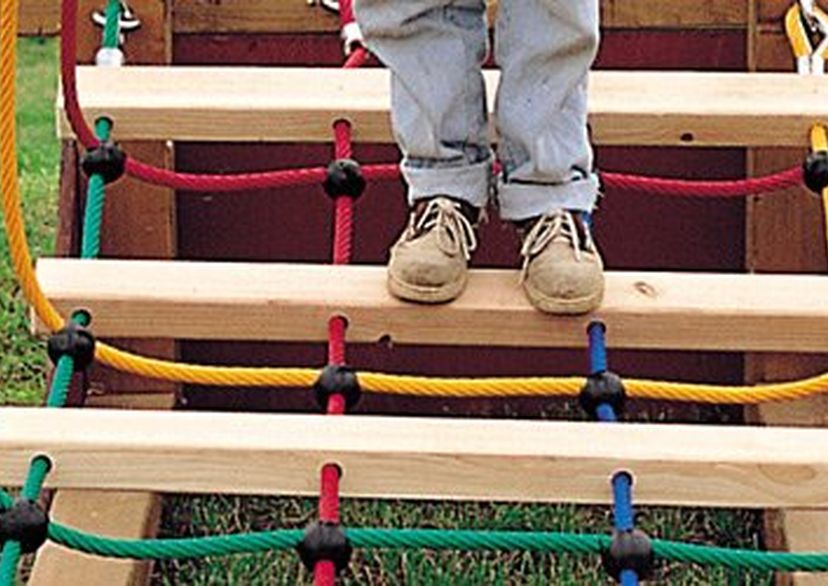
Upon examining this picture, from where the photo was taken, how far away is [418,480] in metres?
1.92

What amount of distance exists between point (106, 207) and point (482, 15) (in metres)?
0.74

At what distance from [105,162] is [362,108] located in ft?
1.13

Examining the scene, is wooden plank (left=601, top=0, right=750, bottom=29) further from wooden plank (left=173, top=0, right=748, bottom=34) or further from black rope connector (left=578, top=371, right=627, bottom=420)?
black rope connector (left=578, top=371, right=627, bottom=420)

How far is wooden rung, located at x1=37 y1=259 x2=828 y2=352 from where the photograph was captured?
2.21 meters

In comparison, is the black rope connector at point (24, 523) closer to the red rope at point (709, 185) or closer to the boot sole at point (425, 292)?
the boot sole at point (425, 292)

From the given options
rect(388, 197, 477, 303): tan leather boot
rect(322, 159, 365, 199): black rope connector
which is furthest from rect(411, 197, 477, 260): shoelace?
rect(322, 159, 365, 199): black rope connector

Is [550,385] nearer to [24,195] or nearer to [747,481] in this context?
[747,481]

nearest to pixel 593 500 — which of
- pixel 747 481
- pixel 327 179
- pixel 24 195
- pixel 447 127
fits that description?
pixel 747 481

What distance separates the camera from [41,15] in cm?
273

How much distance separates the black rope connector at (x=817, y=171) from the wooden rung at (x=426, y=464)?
0.57m

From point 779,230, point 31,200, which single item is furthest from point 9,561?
point 31,200

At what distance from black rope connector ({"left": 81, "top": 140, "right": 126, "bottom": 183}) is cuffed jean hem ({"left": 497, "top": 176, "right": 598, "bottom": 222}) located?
20.3 inches

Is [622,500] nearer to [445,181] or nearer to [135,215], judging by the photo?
[445,181]

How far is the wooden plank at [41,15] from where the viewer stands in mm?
2721
